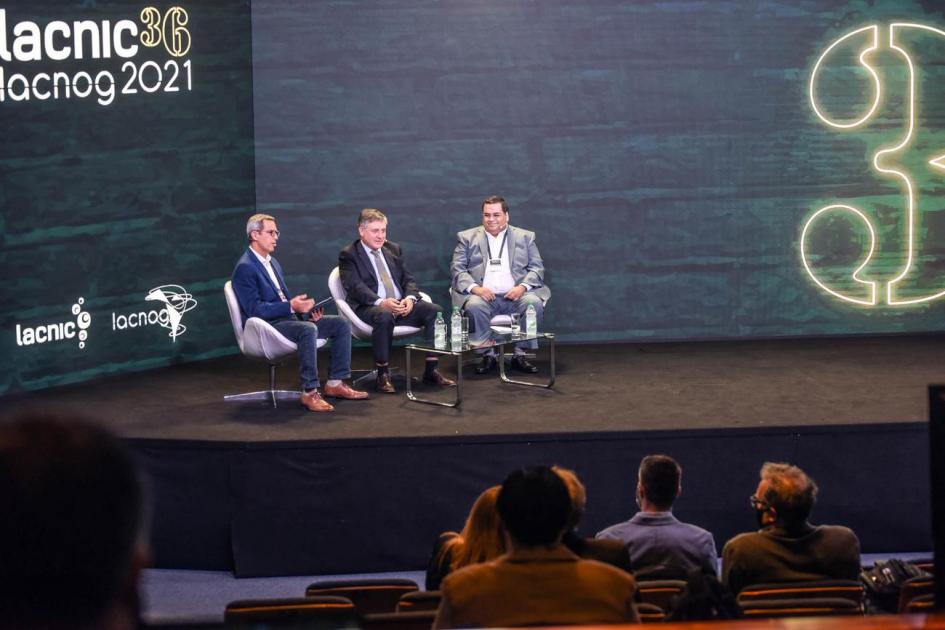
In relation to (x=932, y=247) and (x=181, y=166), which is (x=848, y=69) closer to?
(x=932, y=247)

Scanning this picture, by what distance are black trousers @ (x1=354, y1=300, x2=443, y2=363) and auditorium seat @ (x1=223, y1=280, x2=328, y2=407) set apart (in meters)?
0.53

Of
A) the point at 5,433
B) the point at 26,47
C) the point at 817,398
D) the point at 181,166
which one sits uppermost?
the point at 26,47

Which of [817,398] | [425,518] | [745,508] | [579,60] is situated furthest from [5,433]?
[579,60]

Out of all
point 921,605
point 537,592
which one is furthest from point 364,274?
point 537,592

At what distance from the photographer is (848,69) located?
28.0 feet

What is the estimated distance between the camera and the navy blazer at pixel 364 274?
731 cm

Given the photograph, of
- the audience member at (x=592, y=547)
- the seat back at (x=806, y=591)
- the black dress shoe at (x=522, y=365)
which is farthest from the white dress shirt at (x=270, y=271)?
the seat back at (x=806, y=591)

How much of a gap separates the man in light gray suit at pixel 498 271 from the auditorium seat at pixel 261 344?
125 cm

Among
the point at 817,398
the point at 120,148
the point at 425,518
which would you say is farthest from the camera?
the point at 120,148

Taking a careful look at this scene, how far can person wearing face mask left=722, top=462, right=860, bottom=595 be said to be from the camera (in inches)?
158

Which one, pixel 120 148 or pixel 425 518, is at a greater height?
pixel 120 148

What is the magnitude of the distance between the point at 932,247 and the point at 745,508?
3.45 meters

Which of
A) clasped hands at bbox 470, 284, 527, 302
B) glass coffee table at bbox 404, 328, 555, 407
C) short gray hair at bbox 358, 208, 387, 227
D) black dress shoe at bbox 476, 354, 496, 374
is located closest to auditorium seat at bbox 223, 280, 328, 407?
glass coffee table at bbox 404, 328, 555, 407

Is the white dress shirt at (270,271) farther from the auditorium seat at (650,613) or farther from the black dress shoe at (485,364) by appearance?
the auditorium seat at (650,613)
